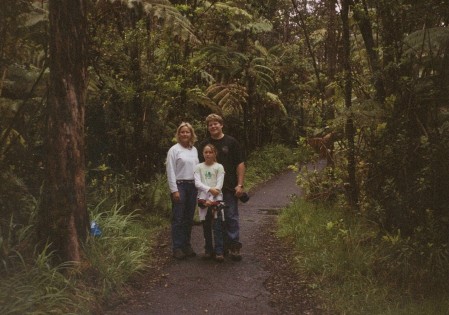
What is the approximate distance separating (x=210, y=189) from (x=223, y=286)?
127 centimetres

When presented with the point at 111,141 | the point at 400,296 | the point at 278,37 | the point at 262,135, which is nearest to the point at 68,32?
the point at 111,141

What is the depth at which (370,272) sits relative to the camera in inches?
219

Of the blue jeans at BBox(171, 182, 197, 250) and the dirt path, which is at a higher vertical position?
the blue jeans at BBox(171, 182, 197, 250)

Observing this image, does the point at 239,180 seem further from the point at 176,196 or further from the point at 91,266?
the point at 91,266

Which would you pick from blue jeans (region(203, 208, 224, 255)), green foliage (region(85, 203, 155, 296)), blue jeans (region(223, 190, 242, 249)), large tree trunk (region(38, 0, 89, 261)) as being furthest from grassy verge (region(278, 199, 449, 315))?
large tree trunk (region(38, 0, 89, 261))

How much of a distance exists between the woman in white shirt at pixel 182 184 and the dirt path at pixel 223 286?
274mm

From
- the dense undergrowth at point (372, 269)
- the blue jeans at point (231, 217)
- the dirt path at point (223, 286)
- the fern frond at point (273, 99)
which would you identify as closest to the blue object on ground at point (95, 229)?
the dirt path at point (223, 286)

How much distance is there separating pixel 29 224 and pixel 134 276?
1.40 meters

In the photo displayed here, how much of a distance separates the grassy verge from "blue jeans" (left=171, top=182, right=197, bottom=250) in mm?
1569

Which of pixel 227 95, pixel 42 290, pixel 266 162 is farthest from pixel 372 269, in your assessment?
pixel 266 162

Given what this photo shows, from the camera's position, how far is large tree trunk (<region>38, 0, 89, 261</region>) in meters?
4.95

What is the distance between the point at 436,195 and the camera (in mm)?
5191

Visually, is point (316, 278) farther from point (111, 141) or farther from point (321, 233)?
point (111, 141)

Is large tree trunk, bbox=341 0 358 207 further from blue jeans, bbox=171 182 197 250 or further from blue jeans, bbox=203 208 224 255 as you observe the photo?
blue jeans, bbox=171 182 197 250
